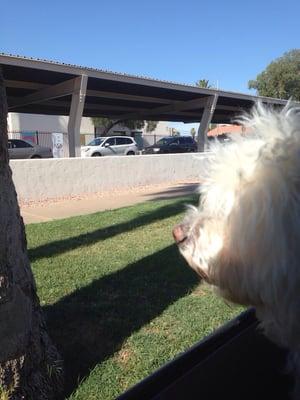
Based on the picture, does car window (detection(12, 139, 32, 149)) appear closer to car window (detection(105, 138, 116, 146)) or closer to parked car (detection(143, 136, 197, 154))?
car window (detection(105, 138, 116, 146))

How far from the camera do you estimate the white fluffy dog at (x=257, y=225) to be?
145cm

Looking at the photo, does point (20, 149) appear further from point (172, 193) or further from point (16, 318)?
point (16, 318)

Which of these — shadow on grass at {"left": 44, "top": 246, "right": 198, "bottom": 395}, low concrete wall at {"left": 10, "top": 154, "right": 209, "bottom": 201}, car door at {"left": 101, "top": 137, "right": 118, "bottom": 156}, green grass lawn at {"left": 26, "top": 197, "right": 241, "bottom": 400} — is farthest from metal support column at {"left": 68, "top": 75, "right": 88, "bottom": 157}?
shadow on grass at {"left": 44, "top": 246, "right": 198, "bottom": 395}

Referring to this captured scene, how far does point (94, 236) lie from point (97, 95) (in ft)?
68.7

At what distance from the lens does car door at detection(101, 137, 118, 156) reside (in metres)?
33.6

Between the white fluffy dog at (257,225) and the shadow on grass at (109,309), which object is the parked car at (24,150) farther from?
the white fluffy dog at (257,225)

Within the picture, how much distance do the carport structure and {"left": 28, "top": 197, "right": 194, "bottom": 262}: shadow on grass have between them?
24.6 ft

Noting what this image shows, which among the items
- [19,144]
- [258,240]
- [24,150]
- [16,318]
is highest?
[258,240]

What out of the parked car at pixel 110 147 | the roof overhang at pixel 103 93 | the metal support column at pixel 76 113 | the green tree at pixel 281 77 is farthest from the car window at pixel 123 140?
the green tree at pixel 281 77

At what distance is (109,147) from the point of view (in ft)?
112

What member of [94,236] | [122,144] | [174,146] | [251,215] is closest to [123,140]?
[122,144]

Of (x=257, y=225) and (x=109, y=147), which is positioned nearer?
(x=257, y=225)

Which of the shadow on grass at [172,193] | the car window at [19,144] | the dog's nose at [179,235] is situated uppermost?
the dog's nose at [179,235]

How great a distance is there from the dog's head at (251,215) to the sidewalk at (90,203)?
928 centimetres
